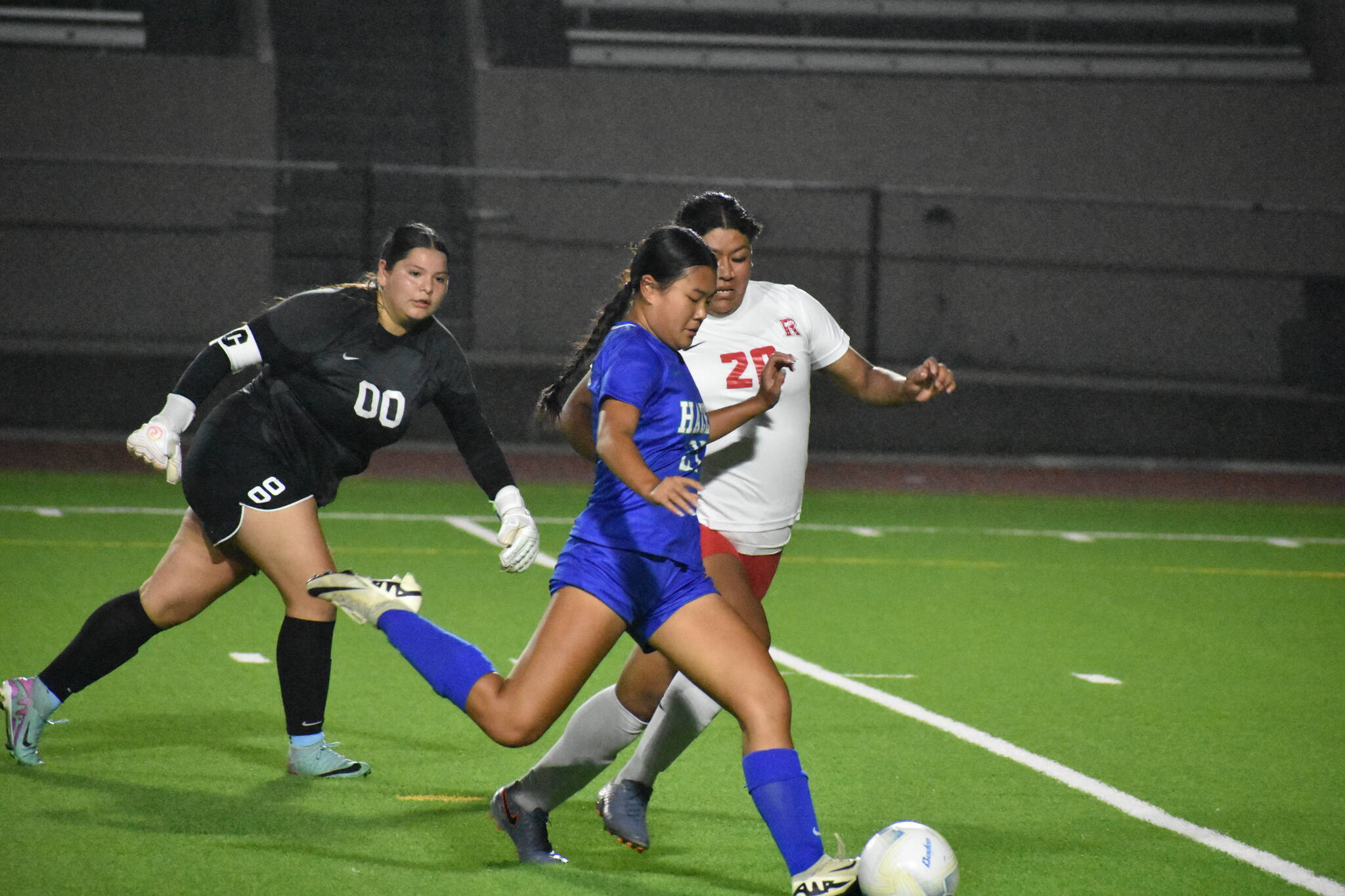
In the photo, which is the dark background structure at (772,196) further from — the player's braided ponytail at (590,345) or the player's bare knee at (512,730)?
the player's bare knee at (512,730)

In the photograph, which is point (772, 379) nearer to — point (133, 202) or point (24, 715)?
point (24, 715)

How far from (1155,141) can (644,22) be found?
6353 mm

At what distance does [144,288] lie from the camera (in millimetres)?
16438

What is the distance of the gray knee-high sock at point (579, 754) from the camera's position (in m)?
4.53

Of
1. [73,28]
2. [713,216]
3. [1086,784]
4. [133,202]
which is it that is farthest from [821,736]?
[73,28]

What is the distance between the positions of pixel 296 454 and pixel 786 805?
2.23 m

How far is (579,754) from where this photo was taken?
178 inches

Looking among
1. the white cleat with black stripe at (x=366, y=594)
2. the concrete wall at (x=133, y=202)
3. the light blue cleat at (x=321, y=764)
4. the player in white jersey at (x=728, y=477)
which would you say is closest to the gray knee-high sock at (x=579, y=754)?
the player in white jersey at (x=728, y=477)

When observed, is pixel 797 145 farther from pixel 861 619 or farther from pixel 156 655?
pixel 156 655

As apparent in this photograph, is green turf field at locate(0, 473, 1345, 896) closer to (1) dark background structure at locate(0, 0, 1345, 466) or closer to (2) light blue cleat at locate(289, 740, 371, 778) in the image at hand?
(2) light blue cleat at locate(289, 740, 371, 778)

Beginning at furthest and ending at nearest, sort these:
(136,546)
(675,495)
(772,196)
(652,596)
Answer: (772,196) → (136,546) → (652,596) → (675,495)

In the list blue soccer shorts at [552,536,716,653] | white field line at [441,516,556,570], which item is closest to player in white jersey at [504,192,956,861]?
blue soccer shorts at [552,536,716,653]

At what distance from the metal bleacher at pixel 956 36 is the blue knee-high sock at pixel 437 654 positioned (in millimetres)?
15743

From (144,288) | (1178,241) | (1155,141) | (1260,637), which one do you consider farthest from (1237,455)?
(144,288)
